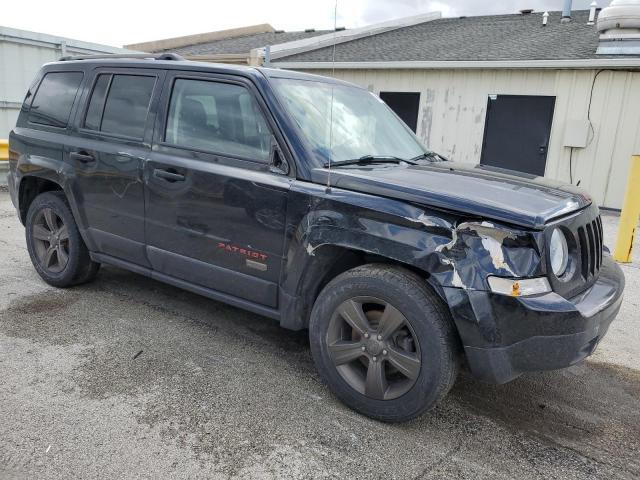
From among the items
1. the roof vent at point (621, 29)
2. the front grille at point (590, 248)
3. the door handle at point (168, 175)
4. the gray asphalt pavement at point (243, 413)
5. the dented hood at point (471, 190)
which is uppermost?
the roof vent at point (621, 29)

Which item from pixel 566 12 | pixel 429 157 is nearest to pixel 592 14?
pixel 566 12

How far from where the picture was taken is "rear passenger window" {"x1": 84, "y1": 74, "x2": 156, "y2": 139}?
3.92 metres

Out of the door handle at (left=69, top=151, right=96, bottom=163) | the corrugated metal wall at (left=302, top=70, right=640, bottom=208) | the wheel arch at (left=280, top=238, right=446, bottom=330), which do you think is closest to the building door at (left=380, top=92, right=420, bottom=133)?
the corrugated metal wall at (left=302, top=70, right=640, bottom=208)

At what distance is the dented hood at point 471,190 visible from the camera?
8.51 feet

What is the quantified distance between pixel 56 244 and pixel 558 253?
4.02 meters

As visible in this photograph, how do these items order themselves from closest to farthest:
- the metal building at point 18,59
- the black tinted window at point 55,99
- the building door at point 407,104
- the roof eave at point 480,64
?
the black tinted window at point 55,99
the roof eave at point 480,64
the metal building at point 18,59
the building door at point 407,104

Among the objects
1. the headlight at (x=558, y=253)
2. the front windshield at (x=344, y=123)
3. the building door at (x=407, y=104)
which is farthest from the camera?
the building door at (x=407, y=104)

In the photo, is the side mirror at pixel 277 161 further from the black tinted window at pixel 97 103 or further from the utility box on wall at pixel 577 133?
the utility box on wall at pixel 577 133

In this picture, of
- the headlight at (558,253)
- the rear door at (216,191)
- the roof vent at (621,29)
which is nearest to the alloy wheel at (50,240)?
the rear door at (216,191)

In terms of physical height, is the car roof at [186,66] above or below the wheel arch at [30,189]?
above

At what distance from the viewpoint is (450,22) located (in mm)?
16281

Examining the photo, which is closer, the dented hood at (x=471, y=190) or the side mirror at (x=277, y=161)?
the dented hood at (x=471, y=190)

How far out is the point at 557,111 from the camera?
1084 centimetres

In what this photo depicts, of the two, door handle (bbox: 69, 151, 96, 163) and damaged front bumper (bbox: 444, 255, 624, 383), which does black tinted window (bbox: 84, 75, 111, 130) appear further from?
damaged front bumper (bbox: 444, 255, 624, 383)
